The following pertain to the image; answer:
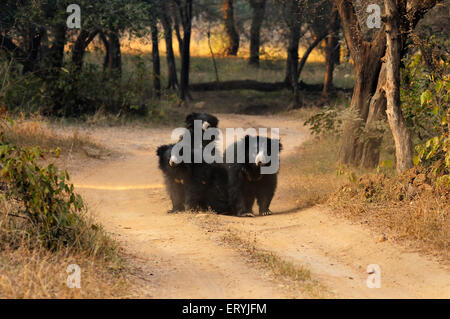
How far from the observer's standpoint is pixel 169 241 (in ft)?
22.2

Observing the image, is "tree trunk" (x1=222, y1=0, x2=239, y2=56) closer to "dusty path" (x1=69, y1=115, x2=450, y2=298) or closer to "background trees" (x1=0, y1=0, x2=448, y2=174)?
"background trees" (x1=0, y1=0, x2=448, y2=174)

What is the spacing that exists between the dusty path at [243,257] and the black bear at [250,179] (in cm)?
38

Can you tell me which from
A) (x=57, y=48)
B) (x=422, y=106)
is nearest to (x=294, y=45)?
(x=57, y=48)

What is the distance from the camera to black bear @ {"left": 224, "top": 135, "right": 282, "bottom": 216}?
8.97 m

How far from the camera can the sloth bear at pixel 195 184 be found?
29.6 ft

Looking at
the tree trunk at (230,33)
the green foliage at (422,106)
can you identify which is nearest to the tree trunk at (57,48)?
the green foliage at (422,106)

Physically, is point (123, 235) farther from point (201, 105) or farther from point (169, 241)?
point (201, 105)

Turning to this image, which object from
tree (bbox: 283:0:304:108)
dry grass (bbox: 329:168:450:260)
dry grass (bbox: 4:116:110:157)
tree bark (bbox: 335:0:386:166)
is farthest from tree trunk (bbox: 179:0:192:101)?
dry grass (bbox: 329:168:450:260)

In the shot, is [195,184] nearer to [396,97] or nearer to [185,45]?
[396,97]

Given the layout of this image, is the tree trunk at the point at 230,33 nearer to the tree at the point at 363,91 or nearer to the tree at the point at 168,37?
the tree at the point at 168,37

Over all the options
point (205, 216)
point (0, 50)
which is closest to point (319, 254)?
point (205, 216)

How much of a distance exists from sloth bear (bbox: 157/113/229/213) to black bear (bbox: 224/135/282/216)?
14 centimetres

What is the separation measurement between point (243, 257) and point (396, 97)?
3.55 m
